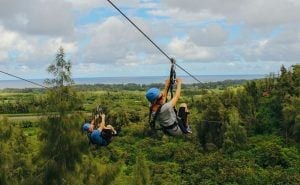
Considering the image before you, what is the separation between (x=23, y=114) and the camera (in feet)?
351

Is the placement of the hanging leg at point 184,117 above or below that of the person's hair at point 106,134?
above

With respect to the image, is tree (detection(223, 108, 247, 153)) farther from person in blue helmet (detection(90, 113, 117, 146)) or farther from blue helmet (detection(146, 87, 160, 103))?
blue helmet (detection(146, 87, 160, 103))

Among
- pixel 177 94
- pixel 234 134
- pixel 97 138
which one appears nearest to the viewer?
pixel 177 94

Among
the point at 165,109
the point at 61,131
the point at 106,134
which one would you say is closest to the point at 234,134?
the point at 61,131

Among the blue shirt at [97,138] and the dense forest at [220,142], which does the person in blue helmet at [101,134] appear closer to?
the blue shirt at [97,138]

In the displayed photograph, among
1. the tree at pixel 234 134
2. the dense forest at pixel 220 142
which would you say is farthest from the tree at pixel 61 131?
the tree at pixel 234 134

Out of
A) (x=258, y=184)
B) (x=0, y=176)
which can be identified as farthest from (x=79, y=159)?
(x=258, y=184)

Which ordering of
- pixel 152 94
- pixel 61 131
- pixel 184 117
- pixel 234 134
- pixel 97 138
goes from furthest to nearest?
pixel 234 134 < pixel 61 131 < pixel 97 138 < pixel 184 117 < pixel 152 94

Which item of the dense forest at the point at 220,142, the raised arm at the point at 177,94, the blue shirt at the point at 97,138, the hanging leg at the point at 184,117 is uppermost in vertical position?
the raised arm at the point at 177,94

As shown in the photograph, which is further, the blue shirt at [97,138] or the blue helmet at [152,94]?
the blue shirt at [97,138]

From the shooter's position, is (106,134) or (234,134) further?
(234,134)

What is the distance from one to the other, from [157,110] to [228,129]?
58.2 metres

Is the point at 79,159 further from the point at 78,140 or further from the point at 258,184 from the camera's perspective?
the point at 258,184

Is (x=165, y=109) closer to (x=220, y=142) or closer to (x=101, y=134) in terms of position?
(x=101, y=134)
